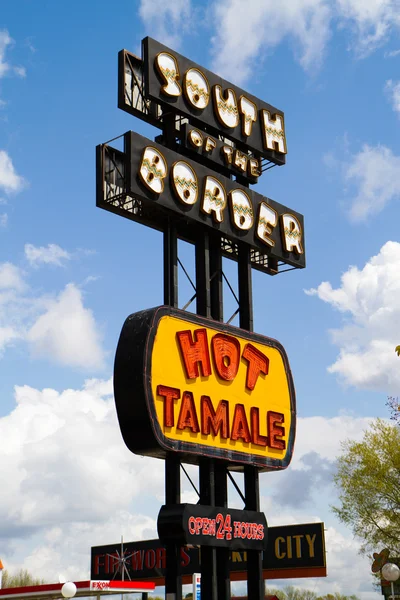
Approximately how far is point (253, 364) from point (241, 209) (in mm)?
6096

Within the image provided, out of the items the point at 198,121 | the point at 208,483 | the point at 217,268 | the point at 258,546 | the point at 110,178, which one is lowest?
the point at 258,546

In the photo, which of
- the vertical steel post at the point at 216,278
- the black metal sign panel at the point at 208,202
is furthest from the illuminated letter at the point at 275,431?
the black metal sign panel at the point at 208,202

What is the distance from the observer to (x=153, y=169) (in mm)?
28938

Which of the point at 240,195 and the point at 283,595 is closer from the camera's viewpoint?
the point at 240,195

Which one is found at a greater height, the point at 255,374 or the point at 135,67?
the point at 135,67

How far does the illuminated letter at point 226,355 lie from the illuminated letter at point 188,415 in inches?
75.9

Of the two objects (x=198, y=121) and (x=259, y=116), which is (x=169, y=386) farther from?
(x=259, y=116)

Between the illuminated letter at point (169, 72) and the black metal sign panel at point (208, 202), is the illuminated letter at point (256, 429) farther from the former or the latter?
the illuminated letter at point (169, 72)

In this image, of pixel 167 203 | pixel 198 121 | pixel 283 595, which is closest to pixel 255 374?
pixel 167 203

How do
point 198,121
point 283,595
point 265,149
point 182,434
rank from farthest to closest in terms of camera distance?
point 283,595 → point 265,149 → point 198,121 → point 182,434

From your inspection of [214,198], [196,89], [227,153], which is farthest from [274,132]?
[214,198]

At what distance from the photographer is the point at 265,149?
1391 inches

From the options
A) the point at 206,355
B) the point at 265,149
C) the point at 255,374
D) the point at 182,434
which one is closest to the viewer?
the point at 182,434

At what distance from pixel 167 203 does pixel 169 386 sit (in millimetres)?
6574
